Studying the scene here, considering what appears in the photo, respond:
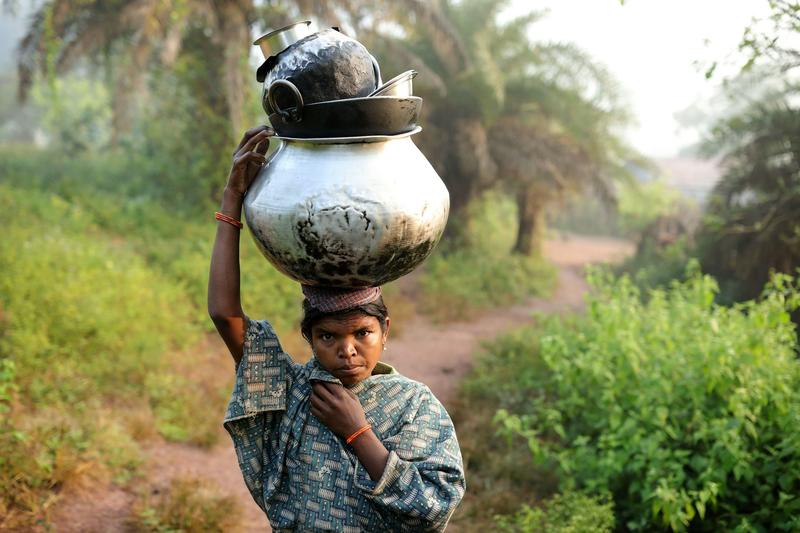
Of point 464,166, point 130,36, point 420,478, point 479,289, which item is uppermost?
point 130,36

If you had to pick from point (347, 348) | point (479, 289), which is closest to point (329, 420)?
point (347, 348)

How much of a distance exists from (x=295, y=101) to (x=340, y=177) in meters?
0.19

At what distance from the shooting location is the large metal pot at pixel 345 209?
130 cm

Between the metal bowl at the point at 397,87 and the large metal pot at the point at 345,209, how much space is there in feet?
0.31

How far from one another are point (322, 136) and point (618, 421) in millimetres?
2700

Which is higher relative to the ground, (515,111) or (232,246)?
(515,111)

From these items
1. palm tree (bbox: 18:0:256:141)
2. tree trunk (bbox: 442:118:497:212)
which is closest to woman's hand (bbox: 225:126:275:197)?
palm tree (bbox: 18:0:256:141)

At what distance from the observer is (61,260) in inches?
237

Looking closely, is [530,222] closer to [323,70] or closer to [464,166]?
[464,166]

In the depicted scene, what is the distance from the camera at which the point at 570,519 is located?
3141 mm

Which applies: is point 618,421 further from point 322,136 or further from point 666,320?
point 322,136

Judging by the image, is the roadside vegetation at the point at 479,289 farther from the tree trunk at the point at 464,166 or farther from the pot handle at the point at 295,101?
the pot handle at the point at 295,101

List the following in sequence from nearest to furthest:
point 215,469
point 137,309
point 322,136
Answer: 1. point 322,136
2. point 215,469
3. point 137,309

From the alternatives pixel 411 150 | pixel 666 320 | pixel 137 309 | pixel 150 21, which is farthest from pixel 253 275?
pixel 411 150
